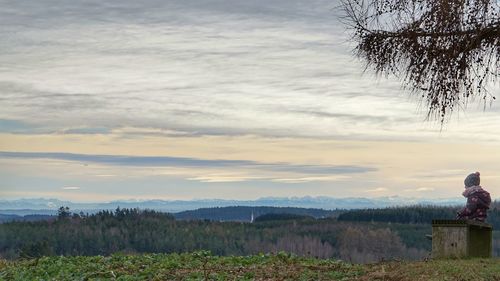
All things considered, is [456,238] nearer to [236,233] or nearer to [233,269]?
[233,269]

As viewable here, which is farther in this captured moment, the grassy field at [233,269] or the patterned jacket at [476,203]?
the patterned jacket at [476,203]

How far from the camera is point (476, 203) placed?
883 inches

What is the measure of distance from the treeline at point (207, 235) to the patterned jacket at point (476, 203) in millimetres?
110780

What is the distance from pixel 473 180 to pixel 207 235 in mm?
132539


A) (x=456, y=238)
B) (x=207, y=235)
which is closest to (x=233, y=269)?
(x=456, y=238)

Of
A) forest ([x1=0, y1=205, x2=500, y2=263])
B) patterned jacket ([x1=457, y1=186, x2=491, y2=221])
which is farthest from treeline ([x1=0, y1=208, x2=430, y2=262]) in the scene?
patterned jacket ([x1=457, y1=186, x2=491, y2=221])

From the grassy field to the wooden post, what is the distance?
862mm

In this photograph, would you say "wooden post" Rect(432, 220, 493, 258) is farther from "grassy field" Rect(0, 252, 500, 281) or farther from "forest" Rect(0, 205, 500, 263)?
"forest" Rect(0, 205, 500, 263)

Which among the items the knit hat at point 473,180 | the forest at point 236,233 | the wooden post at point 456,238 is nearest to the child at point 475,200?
the knit hat at point 473,180

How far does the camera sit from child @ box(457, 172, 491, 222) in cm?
2238

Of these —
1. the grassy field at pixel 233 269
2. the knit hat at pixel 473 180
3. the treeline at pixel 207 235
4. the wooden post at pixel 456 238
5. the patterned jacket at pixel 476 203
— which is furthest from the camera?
the treeline at pixel 207 235

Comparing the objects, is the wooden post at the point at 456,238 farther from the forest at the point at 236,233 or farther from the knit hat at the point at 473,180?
the forest at the point at 236,233

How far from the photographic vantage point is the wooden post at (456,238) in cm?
2102

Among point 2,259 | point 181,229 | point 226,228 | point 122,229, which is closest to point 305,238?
point 226,228
